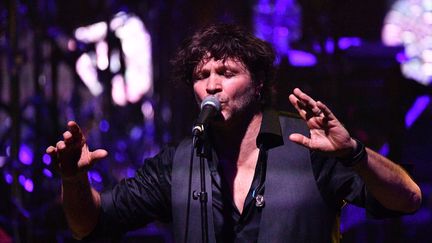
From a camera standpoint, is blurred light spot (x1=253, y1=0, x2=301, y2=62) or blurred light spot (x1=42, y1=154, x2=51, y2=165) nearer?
blurred light spot (x1=253, y1=0, x2=301, y2=62)

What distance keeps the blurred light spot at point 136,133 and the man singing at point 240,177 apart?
3.27 ft

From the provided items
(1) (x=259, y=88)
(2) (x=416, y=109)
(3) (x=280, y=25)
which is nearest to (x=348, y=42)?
(3) (x=280, y=25)

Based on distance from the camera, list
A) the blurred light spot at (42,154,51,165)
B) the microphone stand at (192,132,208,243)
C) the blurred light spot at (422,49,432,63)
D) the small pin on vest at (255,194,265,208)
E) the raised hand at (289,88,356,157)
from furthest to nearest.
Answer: the blurred light spot at (42,154,51,165)
the blurred light spot at (422,49,432,63)
the small pin on vest at (255,194,265,208)
the microphone stand at (192,132,208,243)
the raised hand at (289,88,356,157)

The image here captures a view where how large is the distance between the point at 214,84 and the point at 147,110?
133 cm

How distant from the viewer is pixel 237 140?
2639 mm

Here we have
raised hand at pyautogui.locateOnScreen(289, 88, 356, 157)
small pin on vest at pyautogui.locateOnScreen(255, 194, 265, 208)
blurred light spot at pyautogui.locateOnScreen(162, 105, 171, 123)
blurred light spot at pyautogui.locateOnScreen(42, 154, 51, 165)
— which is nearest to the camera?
raised hand at pyautogui.locateOnScreen(289, 88, 356, 157)

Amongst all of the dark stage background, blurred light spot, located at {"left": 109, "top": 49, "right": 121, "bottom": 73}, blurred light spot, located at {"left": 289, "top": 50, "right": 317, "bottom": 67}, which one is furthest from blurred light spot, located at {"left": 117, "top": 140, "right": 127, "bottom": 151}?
blurred light spot, located at {"left": 289, "top": 50, "right": 317, "bottom": 67}

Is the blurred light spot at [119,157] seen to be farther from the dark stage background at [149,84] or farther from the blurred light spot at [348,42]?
the blurred light spot at [348,42]

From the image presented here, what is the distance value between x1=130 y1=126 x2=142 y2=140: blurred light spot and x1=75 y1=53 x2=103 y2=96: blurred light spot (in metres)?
0.30

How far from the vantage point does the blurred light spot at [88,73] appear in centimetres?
384

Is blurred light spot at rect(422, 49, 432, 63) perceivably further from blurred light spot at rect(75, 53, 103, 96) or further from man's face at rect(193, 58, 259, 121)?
blurred light spot at rect(75, 53, 103, 96)

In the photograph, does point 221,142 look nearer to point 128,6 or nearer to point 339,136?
point 339,136

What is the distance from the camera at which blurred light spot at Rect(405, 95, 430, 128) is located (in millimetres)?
3594

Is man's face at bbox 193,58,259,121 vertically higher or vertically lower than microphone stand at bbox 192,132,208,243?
Result: higher
